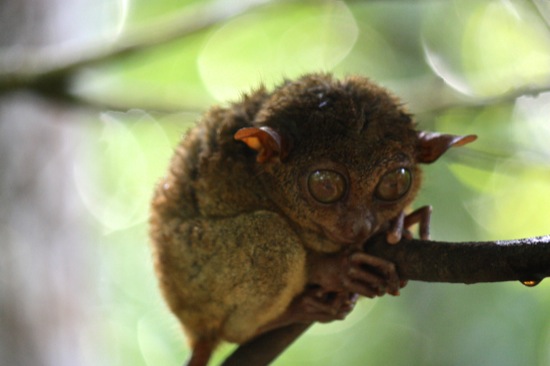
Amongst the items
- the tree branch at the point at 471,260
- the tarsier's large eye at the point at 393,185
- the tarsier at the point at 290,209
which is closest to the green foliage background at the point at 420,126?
the tarsier at the point at 290,209

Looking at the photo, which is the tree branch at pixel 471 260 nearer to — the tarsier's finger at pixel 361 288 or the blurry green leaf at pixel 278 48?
the tarsier's finger at pixel 361 288

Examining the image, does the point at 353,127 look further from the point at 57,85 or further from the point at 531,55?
the point at 531,55

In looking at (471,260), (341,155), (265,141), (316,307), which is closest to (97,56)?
(265,141)

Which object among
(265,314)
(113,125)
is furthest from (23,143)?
(265,314)

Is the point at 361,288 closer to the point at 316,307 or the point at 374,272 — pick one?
the point at 374,272

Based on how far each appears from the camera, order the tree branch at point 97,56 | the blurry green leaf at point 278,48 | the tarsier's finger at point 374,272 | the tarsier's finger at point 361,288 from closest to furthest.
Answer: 1. the tarsier's finger at point 374,272
2. the tarsier's finger at point 361,288
3. the tree branch at point 97,56
4. the blurry green leaf at point 278,48

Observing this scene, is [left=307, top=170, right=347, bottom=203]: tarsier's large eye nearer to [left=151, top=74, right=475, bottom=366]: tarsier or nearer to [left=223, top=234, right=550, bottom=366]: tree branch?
[left=151, top=74, right=475, bottom=366]: tarsier
